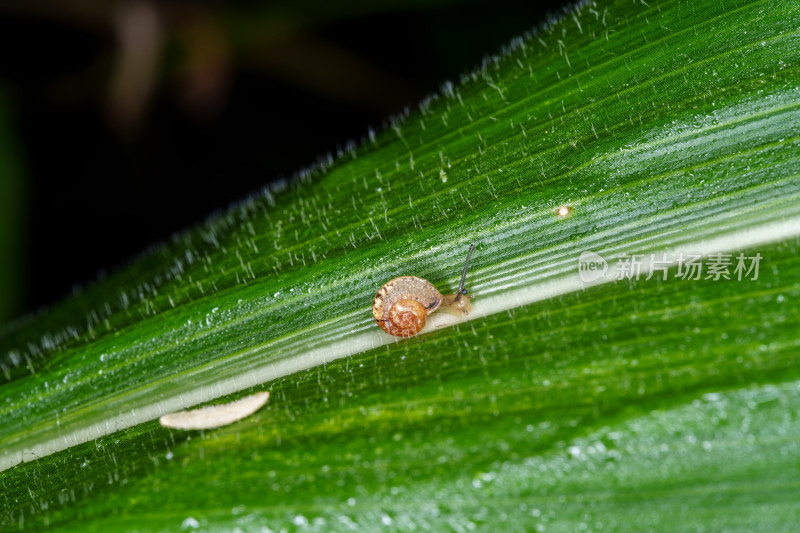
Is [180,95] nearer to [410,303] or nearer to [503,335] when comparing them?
[410,303]

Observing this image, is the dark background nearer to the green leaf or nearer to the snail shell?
the green leaf

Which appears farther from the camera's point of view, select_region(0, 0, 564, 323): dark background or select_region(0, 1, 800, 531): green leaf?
select_region(0, 0, 564, 323): dark background

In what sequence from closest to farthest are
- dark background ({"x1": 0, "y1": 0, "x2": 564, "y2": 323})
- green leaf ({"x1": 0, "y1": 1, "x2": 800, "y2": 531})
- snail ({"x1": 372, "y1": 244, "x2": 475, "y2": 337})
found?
green leaf ({"x1": 0, "y1": 1, "x2": 800, "y2": 531}), snail ({"x1": 372, "y1": 244, "x2": 475, "y2": 337}), dark background ({"x1": 0, "y1": 0, "x2": 564, "y2": 323})

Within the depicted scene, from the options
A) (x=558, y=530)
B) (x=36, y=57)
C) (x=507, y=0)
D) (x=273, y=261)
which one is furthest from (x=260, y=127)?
(x=558, y=530)

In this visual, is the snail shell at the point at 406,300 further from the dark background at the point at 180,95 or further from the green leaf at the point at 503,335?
the dark background at the point at 180,95

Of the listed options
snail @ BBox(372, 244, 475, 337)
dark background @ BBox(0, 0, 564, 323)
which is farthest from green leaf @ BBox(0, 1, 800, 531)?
dark background @ BBox(0, 0, 564, 323)

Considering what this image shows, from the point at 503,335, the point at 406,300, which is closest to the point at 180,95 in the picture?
the point at 406,300

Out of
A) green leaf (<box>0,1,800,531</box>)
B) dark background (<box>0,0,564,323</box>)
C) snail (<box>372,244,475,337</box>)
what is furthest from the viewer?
dark background (<box>0,0,564,323</box>)
